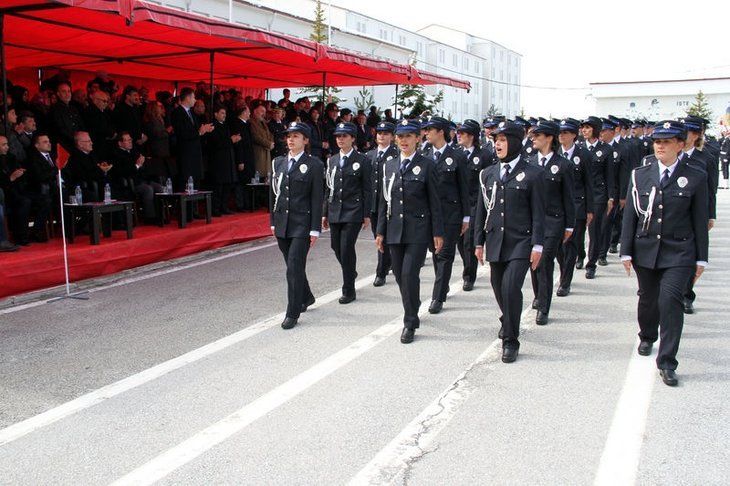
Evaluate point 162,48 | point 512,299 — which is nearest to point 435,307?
point 512,299

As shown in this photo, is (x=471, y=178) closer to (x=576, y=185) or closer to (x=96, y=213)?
(x=576, y=185)

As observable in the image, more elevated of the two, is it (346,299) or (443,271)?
(443,271)

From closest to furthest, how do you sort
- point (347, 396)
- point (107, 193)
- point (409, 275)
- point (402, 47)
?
point (347, 396), point (409, 275), point (107, 193), point (402, 47)

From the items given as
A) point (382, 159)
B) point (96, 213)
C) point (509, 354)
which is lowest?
point (509, 354)

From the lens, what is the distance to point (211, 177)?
12688 millimetres

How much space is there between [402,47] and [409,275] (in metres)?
32.0

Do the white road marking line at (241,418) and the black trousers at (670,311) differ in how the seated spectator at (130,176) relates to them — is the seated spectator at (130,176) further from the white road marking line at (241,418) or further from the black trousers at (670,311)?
the black trousers at (670,311)

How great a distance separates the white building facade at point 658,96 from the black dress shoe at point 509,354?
81150 mm

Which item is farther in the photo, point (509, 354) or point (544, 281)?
point (544, 281)

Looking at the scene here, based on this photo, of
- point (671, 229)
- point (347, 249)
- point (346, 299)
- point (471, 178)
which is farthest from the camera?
point (471, 178)

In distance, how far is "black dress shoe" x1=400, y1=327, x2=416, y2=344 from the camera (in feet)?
19.7

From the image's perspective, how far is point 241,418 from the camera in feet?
14.4

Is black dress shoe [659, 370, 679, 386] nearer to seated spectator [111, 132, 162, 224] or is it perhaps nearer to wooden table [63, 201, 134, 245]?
wooden table [63, 201, 134, 245]

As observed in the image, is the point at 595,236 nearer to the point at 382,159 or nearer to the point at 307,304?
the point at 382,159
